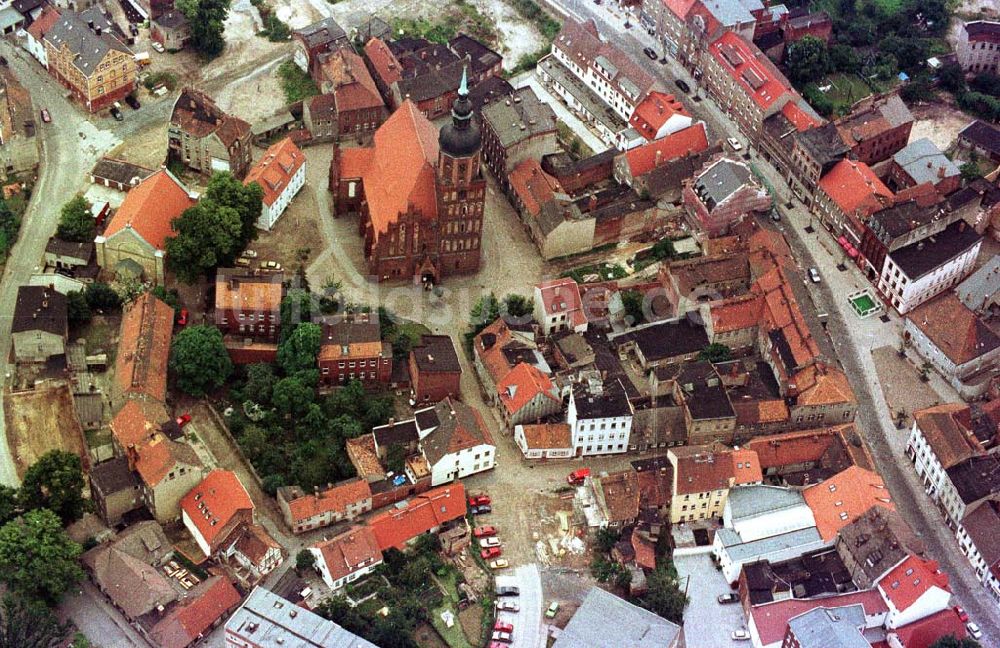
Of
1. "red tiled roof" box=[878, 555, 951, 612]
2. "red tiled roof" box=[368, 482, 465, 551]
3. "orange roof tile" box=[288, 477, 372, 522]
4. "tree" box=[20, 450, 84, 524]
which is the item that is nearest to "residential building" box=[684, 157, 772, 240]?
"red tiled roof" box=[368, 482, 465, 551]

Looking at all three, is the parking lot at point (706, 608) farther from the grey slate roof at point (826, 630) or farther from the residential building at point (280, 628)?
the residential building at point (280, 628)

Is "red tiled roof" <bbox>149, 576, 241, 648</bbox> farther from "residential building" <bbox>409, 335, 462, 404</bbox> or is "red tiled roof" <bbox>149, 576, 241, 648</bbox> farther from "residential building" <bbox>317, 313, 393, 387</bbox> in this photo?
"residential building" <bbox>409, 335, 462, 404</bbox>

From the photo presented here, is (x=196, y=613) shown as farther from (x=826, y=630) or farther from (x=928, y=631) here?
(x=928, y=631)

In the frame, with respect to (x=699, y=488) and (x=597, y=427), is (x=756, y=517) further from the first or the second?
(x=597, y=427)

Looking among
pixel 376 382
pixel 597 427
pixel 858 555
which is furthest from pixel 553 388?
pixel 858 555

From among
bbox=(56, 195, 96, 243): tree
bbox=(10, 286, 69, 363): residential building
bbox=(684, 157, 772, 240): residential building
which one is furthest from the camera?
bbox=(684, 157, 772, 240): residential building

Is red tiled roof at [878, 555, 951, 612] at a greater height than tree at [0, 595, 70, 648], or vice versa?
tree at [0, 595, 70, 648]

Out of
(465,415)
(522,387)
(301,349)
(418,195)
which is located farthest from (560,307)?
(301,349)
